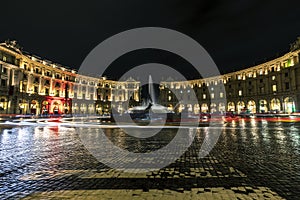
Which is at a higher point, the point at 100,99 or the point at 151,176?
the point at 100,99

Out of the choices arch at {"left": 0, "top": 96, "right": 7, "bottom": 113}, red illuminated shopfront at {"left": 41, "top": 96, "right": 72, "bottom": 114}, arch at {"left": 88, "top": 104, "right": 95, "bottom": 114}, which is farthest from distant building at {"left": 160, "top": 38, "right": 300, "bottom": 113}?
arch at {"left": 0, "top": 96, "right": 7, "bottom": 113}

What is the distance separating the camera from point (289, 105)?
2160 inches

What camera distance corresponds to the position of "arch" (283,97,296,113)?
173ft

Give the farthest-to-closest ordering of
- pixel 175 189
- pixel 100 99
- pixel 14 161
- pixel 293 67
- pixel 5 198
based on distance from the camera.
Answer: pixel 100 99
pixel 293 67
pixel 14 161
pixel 175 189
pixel 5 198

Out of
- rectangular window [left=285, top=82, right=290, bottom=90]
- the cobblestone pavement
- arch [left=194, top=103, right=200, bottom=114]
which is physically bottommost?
the cobblestone pavement

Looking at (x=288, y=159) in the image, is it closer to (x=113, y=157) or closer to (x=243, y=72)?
(x=113, y=157)

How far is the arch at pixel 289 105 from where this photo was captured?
52806 millimetres

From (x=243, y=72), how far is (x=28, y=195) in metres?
84.5

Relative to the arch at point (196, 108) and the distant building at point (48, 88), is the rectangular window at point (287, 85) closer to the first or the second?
the arch at point (196, 108)

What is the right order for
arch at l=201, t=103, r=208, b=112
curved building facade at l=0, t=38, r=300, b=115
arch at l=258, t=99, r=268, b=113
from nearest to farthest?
curved building facade at l=0, t=38, r=300, b=115, arch at l=258, t=99, r=268, b=113, arch at l=201, t=103, r=208, b=112

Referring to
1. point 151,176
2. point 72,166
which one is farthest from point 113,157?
point 151,176

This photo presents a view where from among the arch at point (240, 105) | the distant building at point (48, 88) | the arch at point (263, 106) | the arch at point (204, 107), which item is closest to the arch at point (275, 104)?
the arch at point (263, 106)

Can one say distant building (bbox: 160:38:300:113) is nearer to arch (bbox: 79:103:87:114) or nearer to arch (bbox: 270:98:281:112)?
arch (bbox: 270:98:281:112)

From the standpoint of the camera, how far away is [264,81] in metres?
65.9
